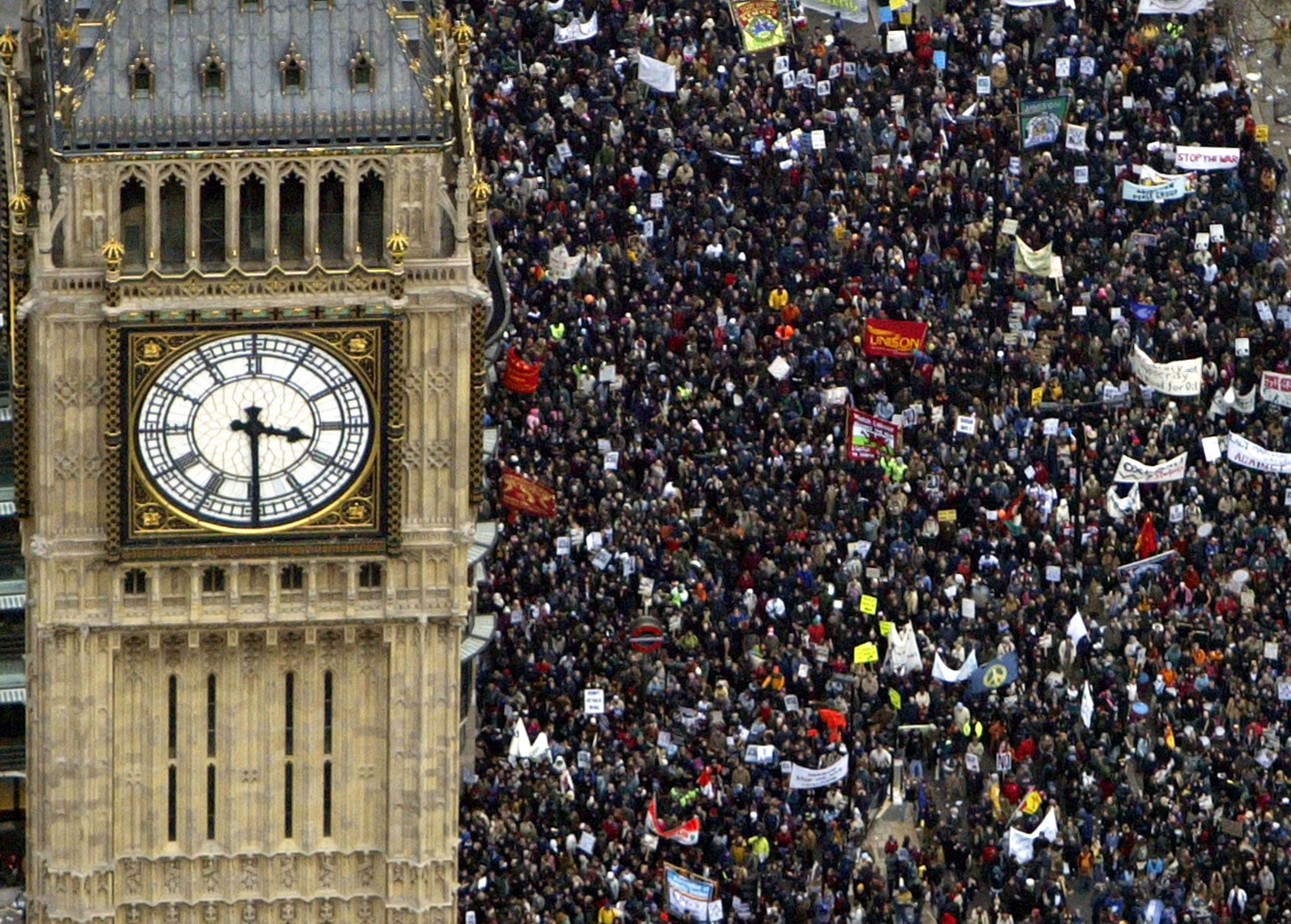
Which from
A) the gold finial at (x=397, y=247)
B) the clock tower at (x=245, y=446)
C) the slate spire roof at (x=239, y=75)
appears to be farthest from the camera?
the gold finial at (x=397, y=247)

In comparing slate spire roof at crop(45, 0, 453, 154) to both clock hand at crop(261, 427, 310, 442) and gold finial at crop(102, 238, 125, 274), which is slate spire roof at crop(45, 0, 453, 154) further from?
clock hand at crop(261, 427, 310, 442)

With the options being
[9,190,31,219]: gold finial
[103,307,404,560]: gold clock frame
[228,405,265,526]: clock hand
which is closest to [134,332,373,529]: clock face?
[228,405,265,526]: clock hand

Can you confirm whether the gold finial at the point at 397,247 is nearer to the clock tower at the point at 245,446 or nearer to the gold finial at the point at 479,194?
the clock tower at the point at 245,446

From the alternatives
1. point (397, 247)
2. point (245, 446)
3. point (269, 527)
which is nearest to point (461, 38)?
point (397, 247)

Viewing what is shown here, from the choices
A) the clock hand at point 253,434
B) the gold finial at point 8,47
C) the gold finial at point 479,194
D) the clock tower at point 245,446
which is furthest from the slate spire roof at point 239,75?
the clock hand at point 253,434

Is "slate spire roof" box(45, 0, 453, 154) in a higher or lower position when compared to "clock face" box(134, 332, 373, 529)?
higher
